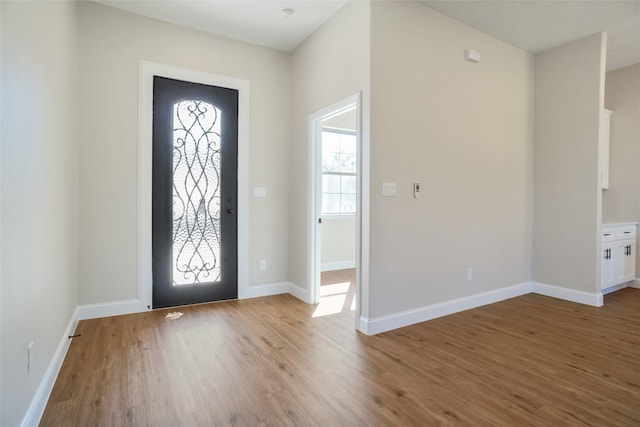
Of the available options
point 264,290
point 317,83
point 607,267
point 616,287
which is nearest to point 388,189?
point 317,83

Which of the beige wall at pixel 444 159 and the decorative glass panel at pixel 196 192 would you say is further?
the decorative glass panel at pixel 196 192

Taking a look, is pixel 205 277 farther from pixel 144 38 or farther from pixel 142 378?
pixel 144 38

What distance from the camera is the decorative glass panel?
3.52m

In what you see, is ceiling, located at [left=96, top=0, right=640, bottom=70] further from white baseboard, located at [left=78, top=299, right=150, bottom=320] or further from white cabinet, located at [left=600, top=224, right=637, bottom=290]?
white baseboard, located at [left=78, top=299, right=150, bottom=320]

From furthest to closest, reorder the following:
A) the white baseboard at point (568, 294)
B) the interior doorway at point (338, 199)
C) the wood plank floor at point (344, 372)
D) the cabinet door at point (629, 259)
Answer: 1. the interior doorway at point (338, 199)
2. the cabinet door at point (629, 259)
3. the white baseboard at point (568, 294)
4. the wood plank floor at point (344, 372)

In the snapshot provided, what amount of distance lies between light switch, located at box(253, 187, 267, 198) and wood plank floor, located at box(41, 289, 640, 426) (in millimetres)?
1414

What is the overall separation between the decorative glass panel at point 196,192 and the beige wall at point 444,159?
1.88 m

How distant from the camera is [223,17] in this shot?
3.36 m

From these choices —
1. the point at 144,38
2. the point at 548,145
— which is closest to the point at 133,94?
the point at 144,38

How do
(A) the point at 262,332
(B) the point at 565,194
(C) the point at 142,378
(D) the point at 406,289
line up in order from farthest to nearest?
(B) the point at 565,194 → (D) the point at 406,289 → (A) the point at 262,332 → (C) the point at 142,378

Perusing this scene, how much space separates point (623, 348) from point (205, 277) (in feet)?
12.9

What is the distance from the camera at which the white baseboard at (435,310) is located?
289cm

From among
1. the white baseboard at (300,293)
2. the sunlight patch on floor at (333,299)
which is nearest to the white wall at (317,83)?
the white baseboard at (300,293)

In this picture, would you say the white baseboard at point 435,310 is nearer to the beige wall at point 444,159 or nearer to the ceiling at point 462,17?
the beige wall at point 444,159
